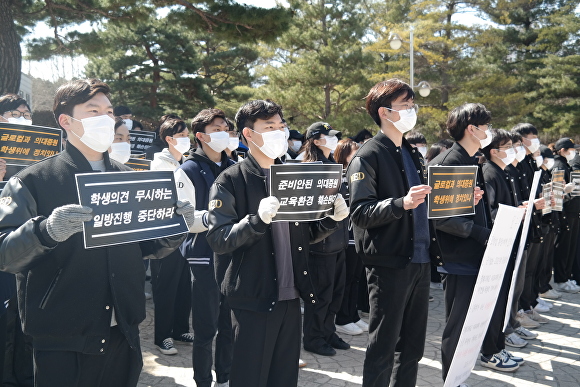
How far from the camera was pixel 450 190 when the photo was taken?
3.77 m

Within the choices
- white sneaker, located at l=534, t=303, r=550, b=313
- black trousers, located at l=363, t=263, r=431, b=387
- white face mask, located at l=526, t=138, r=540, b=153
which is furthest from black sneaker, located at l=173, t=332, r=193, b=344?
white face mask, located at l=526, t=138, r=540, b=153

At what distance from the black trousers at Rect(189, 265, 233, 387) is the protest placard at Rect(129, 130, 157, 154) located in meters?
5.04

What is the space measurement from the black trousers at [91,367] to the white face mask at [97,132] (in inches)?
37.6

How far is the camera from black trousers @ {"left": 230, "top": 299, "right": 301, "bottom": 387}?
10.1ft

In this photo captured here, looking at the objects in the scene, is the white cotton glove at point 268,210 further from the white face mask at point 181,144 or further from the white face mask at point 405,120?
the white face mask at point 181,144

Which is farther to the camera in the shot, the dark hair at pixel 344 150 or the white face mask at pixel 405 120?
the dark hair at pixel 344 150

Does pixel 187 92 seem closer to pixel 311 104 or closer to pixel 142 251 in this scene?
pixel 311 104

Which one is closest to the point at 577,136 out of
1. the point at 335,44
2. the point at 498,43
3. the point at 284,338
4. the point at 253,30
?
the point at 498,43

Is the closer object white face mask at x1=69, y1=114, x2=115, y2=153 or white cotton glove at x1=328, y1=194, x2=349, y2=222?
white face mask at x1=69, y1=114, x2=115, y2=153

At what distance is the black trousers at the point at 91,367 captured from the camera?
251cm

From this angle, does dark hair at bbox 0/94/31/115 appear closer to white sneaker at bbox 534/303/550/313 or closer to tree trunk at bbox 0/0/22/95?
tree trunk at bbox 0/0/22/95

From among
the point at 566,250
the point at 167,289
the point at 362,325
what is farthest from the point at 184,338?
the point at 566,250

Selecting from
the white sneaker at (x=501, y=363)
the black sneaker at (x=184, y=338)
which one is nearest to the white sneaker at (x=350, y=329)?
the white sneaker at (x=501, y=363)

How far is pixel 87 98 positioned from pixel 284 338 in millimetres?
1761
